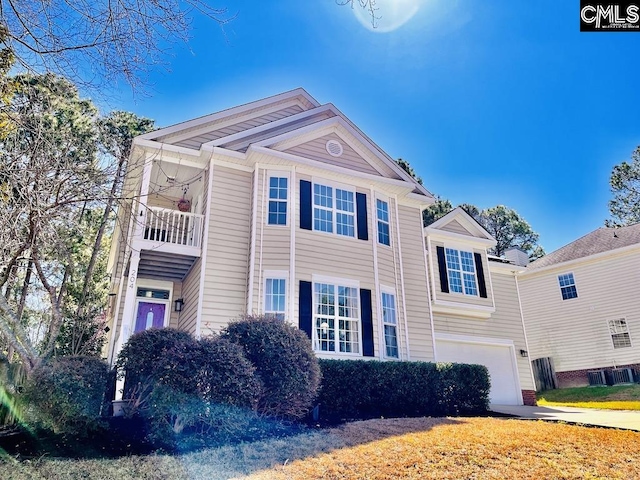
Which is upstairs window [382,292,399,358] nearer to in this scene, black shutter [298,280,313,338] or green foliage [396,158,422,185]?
black shutter [298,280,313,338]

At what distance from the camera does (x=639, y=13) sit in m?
9.23

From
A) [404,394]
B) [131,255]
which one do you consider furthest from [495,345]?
[131,255]

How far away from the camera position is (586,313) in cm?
2122

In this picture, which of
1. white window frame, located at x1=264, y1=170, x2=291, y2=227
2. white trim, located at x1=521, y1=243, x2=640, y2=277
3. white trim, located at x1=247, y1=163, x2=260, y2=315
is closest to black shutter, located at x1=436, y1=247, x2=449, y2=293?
white trim, located at x1=521, y1=243, x2=640, y2=277

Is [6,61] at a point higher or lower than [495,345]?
higher

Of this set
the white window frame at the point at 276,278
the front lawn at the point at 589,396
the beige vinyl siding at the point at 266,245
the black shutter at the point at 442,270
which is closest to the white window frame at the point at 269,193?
the beige vinyl siding at the point at 266,245

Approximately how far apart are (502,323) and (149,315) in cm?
1259

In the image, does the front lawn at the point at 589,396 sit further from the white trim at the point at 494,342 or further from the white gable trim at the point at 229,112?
the white gable trim at the point at 229,112

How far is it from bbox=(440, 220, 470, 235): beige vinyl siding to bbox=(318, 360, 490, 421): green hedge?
6002 millimetres

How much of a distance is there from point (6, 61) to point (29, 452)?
4.70m

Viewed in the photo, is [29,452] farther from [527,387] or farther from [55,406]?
[527,387]

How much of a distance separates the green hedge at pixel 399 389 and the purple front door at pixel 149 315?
5.57 meters

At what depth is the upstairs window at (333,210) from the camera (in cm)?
1249

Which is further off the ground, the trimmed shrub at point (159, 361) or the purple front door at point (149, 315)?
the purple front door at point (149, 315)
